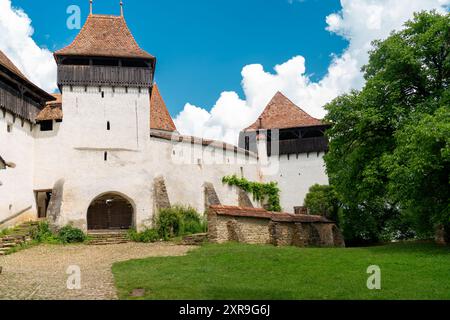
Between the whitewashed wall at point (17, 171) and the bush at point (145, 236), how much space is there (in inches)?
209

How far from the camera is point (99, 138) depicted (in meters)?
23.8

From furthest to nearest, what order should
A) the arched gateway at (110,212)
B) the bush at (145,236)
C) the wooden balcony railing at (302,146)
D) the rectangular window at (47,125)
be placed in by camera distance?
the wooden balcony railing at (302,146) → the arched gateway at (110,212) → the rectangular window at (47,125) → the bush at (145,236)

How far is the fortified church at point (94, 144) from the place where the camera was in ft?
73.6

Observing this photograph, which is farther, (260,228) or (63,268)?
(260,228)

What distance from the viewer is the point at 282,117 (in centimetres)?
3316

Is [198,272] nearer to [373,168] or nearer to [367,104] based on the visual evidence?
[373,168]

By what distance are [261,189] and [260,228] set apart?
8.59 metres

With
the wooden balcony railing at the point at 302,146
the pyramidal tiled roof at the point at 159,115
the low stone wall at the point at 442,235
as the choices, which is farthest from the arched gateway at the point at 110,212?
the low stone wall at the point at 442,235

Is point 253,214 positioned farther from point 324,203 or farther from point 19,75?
point 19,75

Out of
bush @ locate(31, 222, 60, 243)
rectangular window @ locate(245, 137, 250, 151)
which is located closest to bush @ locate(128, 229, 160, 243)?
bush @ locate(31, 222, 60, 243)

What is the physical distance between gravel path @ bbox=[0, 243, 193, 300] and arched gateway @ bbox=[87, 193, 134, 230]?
710 cm

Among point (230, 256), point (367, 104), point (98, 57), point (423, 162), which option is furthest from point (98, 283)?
point (98, 57)

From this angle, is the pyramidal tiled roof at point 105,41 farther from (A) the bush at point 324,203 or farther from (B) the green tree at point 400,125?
(A) the bush at point 324,203

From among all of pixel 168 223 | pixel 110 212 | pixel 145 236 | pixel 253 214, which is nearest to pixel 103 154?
pixel 145 236
